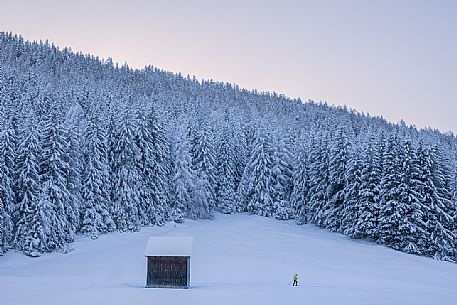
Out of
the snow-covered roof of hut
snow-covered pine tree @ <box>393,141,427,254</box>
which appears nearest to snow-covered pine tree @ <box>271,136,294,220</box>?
snow-covered pine tree @ <box>393,141,427,254</box>

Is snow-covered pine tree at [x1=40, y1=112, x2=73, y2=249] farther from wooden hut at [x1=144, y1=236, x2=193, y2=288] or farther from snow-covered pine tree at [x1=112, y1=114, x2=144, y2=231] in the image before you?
wooden hut at [x1=144, y1=236, x2=193, y2=288]

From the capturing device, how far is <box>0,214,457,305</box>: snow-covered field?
2333 centimetres

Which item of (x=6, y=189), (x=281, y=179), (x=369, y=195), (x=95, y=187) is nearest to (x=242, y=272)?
(x=95, y=187)

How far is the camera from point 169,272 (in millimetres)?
27484

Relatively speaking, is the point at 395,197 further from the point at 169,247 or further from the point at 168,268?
the point at 168,268

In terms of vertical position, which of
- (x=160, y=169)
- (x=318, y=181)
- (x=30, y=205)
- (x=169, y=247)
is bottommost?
(x=169, y=247)

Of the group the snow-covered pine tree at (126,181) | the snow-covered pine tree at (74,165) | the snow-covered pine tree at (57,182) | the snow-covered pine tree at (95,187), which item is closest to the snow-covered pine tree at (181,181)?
the snow-covered pine tree at (126,181)

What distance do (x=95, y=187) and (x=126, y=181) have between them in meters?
4.51

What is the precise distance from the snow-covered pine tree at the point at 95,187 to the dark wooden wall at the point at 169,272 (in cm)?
2004

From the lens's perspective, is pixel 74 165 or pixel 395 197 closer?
pixel 74 165

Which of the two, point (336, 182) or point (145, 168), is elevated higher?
point (145, 168)

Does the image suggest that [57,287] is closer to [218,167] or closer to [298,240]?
[298,240]

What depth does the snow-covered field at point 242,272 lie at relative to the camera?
76.5ft

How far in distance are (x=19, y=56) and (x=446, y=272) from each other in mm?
168266
